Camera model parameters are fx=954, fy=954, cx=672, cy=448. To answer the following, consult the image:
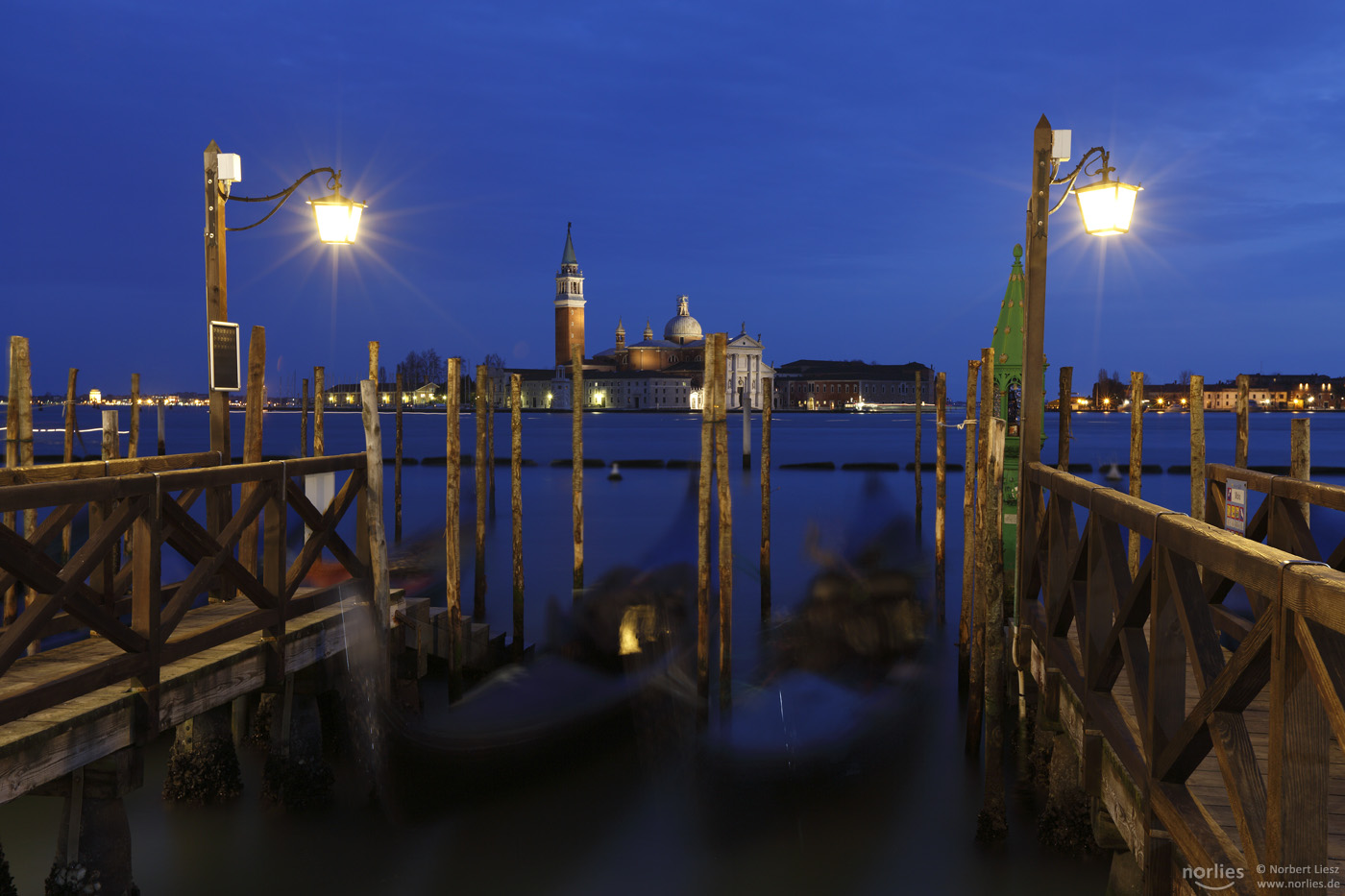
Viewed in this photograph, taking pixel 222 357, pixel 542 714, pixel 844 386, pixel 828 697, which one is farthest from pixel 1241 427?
pixel 844 386

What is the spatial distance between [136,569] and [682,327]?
114m

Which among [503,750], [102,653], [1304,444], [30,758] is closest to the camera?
[30,758]

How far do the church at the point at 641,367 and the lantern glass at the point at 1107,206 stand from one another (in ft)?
299

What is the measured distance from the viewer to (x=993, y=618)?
5.48m

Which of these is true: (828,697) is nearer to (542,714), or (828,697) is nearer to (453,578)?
(542,714)

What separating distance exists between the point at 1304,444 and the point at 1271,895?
4610mm

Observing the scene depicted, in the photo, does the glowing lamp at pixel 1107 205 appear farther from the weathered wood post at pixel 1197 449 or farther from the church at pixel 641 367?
the church at pixel 641 367

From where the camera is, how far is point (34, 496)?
11.2 feet

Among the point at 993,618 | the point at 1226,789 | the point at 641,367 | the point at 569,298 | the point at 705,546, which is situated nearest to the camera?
the point at 1226,789

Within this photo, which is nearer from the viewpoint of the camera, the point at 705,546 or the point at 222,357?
the point at 222,357

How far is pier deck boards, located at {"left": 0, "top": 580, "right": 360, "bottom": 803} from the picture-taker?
343 cm

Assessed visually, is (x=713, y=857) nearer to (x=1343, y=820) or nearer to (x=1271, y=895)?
(x=1343, y=820)

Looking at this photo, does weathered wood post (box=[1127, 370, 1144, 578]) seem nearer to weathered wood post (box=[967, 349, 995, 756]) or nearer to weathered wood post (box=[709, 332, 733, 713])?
weathered wood post (box=[967, 349, 995, 756])

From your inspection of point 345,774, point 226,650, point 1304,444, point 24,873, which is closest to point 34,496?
point 226,650
